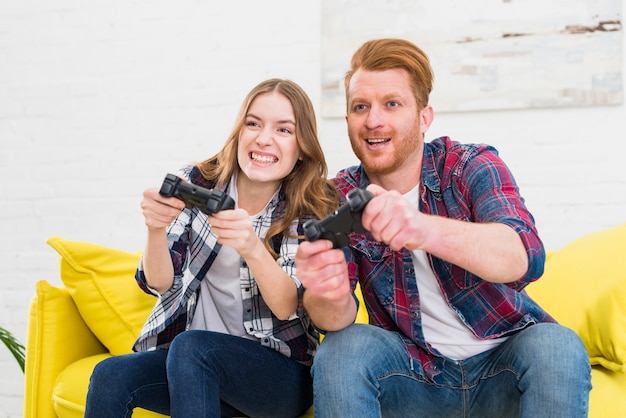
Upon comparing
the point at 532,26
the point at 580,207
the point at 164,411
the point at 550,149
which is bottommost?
the point at 164,411

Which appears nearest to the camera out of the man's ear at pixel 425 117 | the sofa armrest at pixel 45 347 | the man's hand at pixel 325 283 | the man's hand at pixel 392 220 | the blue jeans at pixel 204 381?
the man's hand at pixel 392 220

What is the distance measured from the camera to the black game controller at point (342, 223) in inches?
46.9

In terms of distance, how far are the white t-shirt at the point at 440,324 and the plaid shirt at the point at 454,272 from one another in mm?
21

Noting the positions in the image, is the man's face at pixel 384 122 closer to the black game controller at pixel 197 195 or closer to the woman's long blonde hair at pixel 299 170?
the woman's long blonde hair at pixel 299 170

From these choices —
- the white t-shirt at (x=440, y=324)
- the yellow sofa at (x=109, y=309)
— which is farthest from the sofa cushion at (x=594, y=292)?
the white t-shirt at (x=440, y=324)

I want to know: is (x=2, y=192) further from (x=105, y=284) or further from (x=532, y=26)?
(x=532, y=26)

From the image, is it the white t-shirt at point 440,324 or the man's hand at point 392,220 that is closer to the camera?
the man's hand at point 392,220

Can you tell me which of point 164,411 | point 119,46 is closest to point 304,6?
point 119,46

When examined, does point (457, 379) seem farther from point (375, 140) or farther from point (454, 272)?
point (375, 140)

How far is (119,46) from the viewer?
2955 mm

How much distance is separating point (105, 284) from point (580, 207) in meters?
1.60

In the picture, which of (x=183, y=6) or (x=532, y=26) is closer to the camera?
(x=532, y=26)

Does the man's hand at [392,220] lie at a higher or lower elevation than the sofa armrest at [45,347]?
higher

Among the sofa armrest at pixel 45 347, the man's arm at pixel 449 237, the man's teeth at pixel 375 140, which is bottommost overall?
the sofa armrest at pixel 45 347
